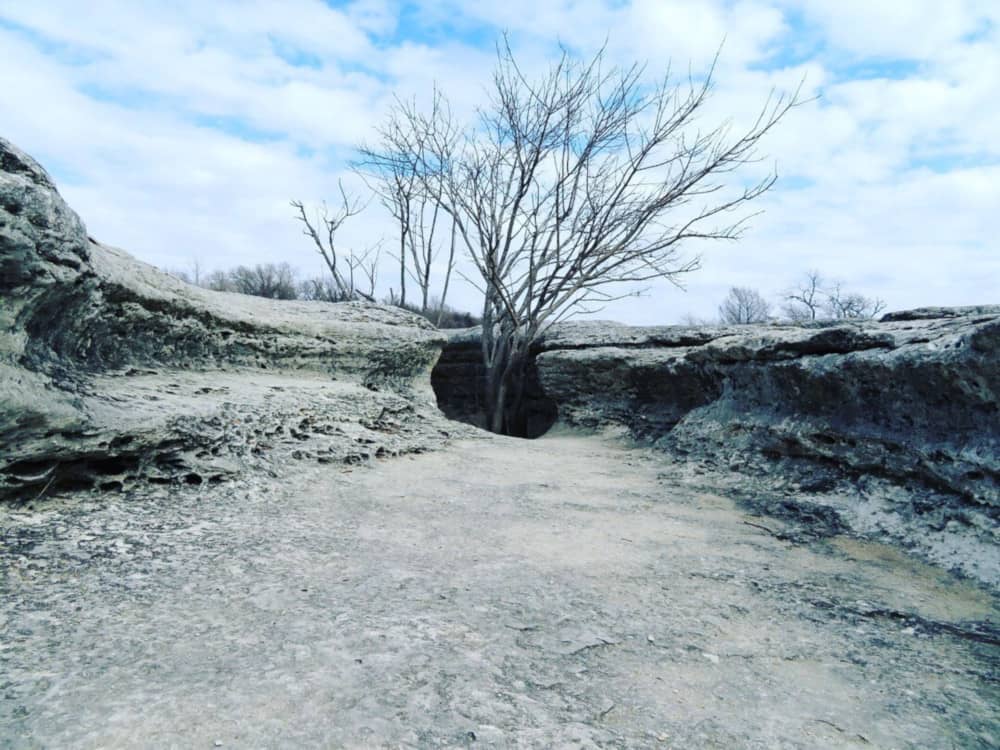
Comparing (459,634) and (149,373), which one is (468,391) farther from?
(459,634)

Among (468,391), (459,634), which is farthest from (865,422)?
(468,391)

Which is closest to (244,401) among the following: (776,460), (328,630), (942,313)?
(328,630)

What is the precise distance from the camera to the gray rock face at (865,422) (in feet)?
8.62

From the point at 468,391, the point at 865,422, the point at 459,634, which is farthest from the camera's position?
the point at 468,391

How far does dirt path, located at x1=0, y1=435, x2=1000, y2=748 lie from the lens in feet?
4.23

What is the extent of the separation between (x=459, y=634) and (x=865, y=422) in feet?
8.74

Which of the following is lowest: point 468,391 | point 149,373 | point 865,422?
point 468,391

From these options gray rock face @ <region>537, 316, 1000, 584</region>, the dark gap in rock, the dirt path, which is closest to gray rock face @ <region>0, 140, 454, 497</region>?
the dirt path

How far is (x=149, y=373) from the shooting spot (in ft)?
11.5

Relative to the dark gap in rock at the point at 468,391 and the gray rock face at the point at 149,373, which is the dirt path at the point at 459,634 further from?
the dark gap in rock at the point at 468,391

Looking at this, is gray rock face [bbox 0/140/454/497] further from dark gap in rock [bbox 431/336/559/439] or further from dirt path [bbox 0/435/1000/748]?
dark gap in rock [bbox 431/336/559/439]

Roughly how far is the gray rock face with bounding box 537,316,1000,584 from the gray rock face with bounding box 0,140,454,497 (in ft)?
7.05

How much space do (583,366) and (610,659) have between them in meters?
4.93

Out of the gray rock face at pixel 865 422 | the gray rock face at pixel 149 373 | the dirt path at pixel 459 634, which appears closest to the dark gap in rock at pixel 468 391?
the gray rock face at pixel 865 422
